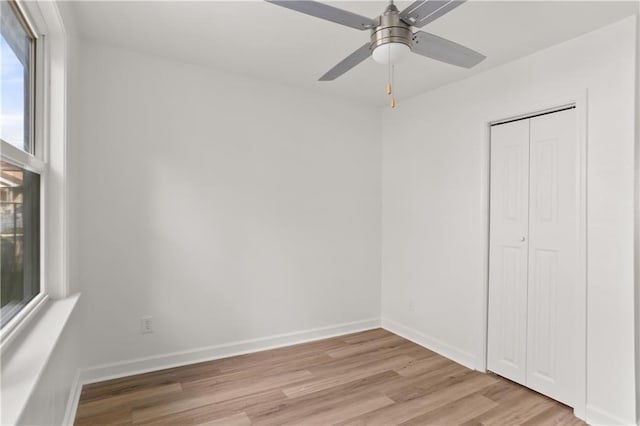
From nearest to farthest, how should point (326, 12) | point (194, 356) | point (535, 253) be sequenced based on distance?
point (326, 12)
point (535, 253)
point (194, 356)

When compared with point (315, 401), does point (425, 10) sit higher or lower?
higher

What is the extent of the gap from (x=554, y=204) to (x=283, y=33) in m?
2.24

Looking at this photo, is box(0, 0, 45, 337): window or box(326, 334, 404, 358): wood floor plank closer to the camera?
box(0, 0, 45, 337): window

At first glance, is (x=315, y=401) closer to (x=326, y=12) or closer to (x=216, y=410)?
(x=216, y=410)

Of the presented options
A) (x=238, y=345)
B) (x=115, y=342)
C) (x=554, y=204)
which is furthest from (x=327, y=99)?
(x=115, y=342)

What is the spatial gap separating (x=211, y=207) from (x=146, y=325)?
1.06m

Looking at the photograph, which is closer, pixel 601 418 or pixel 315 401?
pixel 601 418

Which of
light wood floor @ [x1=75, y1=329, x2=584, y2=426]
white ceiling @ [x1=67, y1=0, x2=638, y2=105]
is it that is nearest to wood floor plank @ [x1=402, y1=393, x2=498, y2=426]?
light wood floor @ [x1=75, y1=329, x2=584, y2=426]

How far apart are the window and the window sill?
0.09 meters

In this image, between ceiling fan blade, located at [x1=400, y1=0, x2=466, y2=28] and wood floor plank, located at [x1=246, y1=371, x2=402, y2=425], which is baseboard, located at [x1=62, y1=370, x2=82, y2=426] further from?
ceiling fan blade, located at [x1=400, y1=0, x2=466, y2=28]

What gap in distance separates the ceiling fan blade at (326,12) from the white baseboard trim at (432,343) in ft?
8.93

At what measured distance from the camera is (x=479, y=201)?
2.94 metres

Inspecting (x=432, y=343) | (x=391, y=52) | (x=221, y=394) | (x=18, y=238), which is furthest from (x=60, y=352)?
(x=432, y=343)

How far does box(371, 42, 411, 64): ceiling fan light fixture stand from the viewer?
1.58 m
